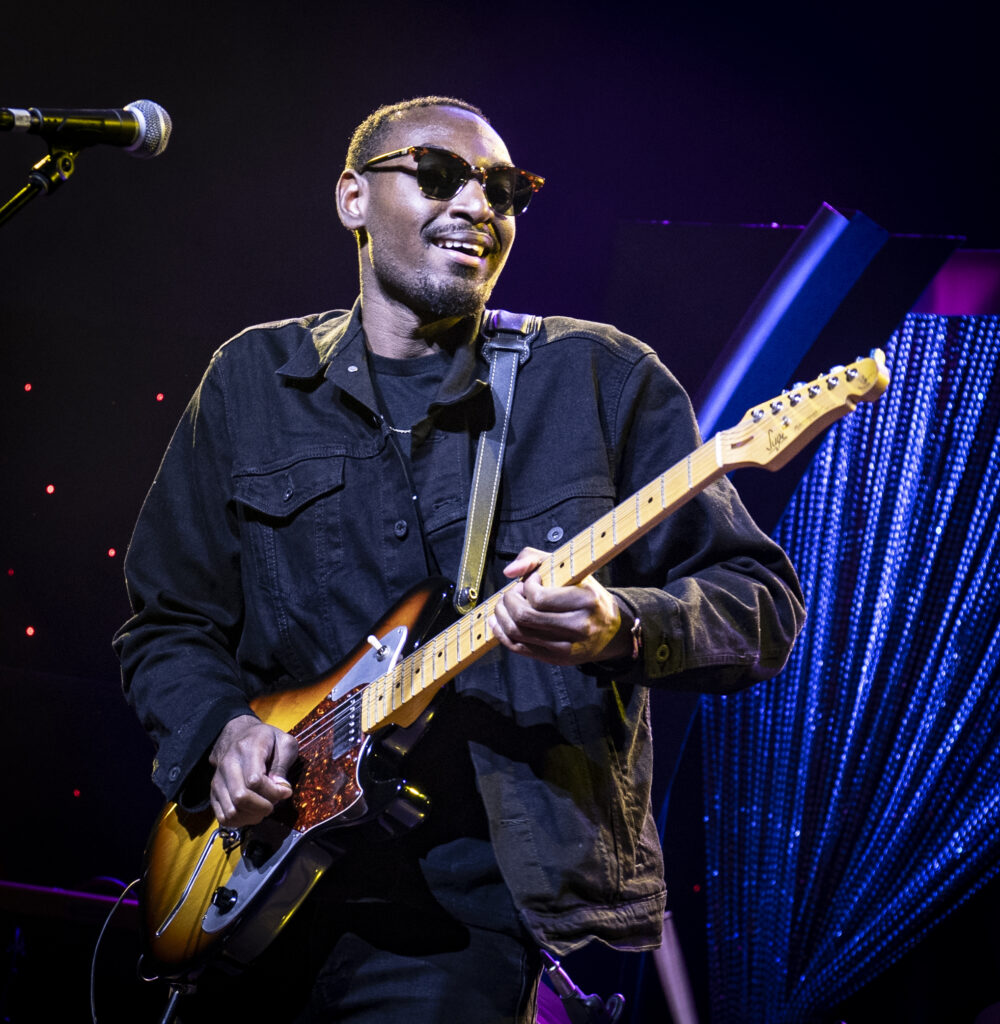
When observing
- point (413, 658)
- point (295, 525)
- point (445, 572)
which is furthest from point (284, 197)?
point (413, 658)

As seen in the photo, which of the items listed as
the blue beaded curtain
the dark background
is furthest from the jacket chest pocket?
the blue beaded curtain

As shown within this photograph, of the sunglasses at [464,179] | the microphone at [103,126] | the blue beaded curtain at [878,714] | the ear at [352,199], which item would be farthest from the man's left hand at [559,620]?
the blue beaded curtain at [878,714]

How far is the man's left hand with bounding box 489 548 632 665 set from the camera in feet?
5.49

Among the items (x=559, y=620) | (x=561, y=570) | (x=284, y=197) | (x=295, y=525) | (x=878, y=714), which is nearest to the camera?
(x=559, y=620)

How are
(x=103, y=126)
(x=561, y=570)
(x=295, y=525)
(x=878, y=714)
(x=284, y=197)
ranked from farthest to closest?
(x=284, y=197) → (x=878, y=714) → (x=295, y=525) → (x=103, y=126) → (x=561, y=570)

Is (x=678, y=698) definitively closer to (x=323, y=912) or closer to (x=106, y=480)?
(x=323, y=912)

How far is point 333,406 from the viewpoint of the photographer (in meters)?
2.49

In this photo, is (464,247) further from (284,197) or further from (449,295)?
(284,197)

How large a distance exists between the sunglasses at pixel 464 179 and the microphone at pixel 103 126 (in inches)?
23.5

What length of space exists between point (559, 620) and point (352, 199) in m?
1.61

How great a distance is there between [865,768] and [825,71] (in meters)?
2.27

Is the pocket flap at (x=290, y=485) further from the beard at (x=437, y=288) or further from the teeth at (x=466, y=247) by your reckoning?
the teeth at (x=466, y=247)

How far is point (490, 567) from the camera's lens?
224cm

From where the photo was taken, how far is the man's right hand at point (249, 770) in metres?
Result: 2.02
